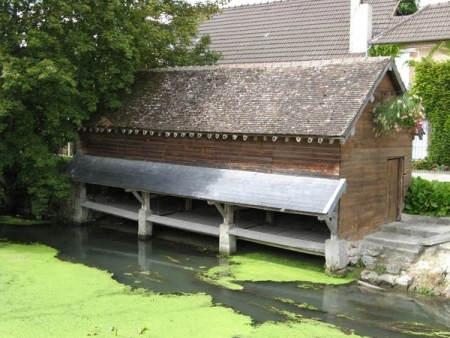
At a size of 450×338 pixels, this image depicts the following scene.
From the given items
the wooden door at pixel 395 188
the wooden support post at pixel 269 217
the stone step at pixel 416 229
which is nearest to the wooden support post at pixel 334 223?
the stone step at pixel 416 229

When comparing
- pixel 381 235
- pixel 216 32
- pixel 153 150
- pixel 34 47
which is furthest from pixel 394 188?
pixel 216 32

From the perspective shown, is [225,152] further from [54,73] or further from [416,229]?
[416,229]

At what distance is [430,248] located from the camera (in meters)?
11.6

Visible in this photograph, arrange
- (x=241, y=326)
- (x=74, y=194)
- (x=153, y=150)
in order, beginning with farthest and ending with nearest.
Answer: (x=74, y=194), (x=153, y=150), (x=241, y=326)

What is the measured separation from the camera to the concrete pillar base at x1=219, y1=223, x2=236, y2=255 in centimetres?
1345

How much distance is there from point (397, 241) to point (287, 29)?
15257 mm

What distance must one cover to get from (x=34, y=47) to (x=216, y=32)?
1457 cm

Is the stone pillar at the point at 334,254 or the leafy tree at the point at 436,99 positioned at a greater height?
the leafy tree at the point at 436,99

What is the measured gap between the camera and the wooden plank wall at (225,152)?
39.8 ft

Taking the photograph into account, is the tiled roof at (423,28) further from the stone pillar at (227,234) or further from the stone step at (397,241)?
the stone pillar at (227,234)

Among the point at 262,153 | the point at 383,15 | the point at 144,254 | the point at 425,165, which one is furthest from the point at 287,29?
the point at 144,254

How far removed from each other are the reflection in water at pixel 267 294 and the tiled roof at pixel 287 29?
479 inches

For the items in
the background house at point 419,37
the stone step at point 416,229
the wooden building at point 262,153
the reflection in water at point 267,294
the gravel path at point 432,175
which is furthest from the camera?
the background house at point 419,37

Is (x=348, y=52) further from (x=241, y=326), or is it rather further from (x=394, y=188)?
(x=241, y=326)
